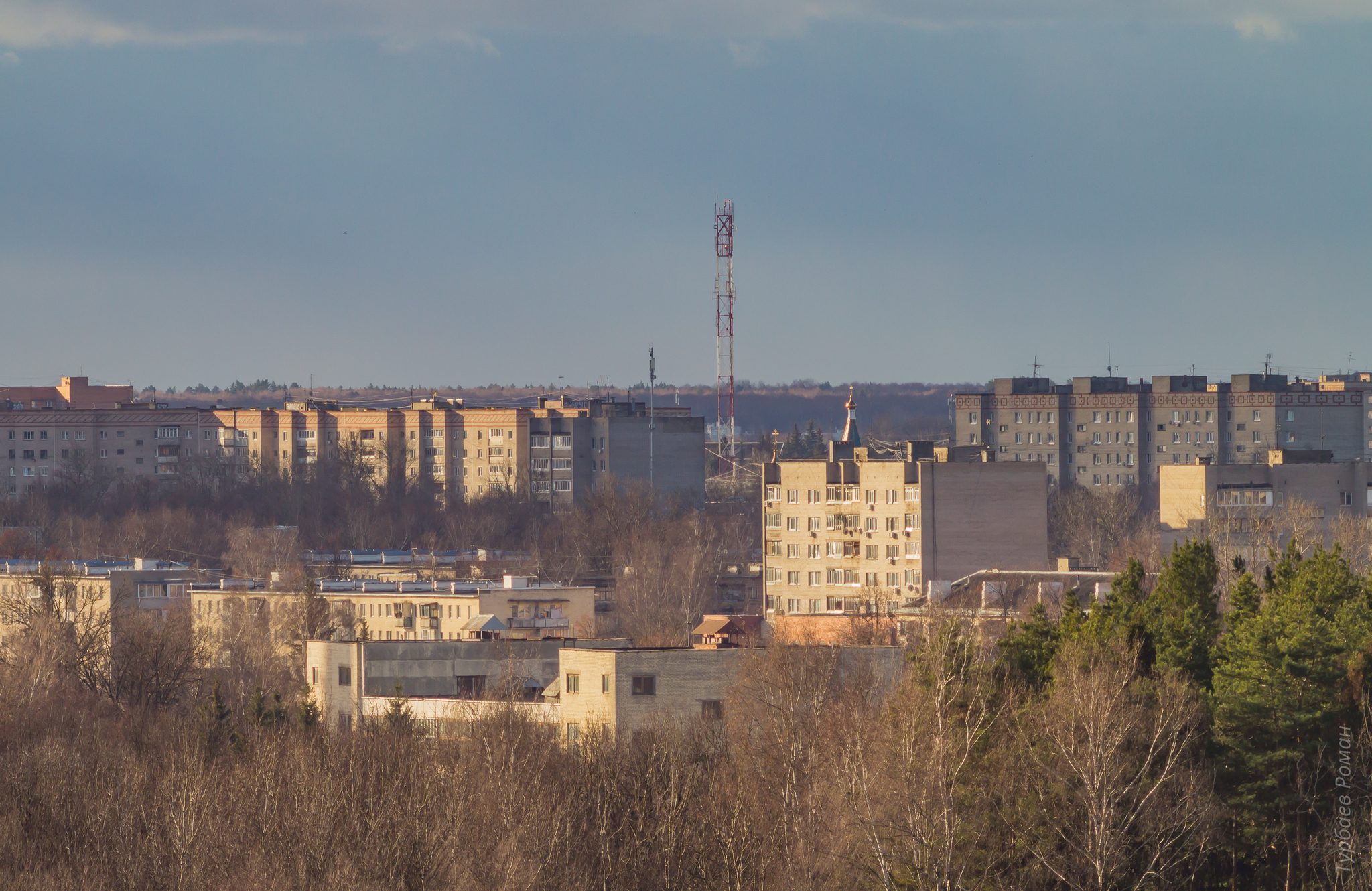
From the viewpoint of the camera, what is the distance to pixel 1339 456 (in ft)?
299

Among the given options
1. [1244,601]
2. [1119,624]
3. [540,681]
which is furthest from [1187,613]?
[540,681]

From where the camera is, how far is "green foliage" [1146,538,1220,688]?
24.0m

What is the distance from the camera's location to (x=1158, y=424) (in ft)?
316

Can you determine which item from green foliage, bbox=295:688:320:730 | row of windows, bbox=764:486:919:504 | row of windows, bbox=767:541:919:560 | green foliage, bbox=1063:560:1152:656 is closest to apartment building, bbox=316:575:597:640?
row of windows, bbox=767:541:919:560

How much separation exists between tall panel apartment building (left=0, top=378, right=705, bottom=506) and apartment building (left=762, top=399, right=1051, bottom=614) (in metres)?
29.7

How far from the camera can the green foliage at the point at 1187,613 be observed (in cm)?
2403

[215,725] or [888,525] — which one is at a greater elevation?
[888,525]

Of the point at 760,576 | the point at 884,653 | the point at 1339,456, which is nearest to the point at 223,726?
the point at 884,653

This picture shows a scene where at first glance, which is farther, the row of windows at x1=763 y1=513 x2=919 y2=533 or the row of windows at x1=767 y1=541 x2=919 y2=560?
the row of windows at x1=763 y1=513 x2=919 y2=533

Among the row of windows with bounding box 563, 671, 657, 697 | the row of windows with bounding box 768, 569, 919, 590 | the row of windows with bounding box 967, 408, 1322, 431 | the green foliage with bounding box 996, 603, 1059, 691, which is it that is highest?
the row of windows with bounding box 967, 408, 1322, 431

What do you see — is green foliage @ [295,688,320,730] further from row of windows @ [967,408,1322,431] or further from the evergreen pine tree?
row of windows @ [967,408,1322,431]

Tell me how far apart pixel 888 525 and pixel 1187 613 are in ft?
107

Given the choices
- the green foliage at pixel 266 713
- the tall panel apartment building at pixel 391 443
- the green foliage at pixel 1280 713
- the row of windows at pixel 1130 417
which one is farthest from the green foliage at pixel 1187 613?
the row of windows at pixel 1130 417

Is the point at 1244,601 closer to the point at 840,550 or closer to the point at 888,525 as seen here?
the point at 888,525
